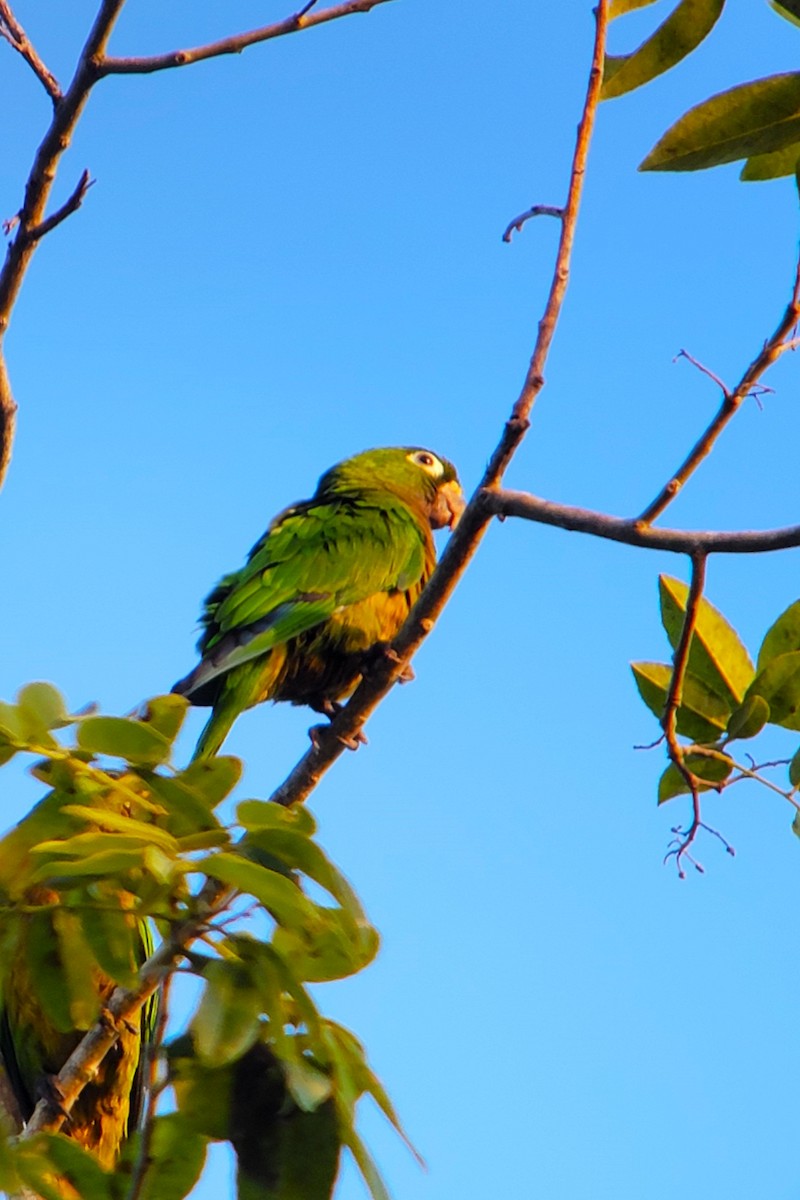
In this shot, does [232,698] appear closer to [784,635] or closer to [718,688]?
[718,688]

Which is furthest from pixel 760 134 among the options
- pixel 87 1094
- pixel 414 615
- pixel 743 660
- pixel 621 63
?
pixel 87 1094

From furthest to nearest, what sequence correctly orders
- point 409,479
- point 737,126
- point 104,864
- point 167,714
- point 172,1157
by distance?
1. point 409,479
2. point 737,126
3. point 167,714
4. point 172,1157
5. point 104,864

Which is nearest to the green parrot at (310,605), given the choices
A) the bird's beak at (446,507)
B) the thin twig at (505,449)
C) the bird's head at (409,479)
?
the bird's head at (409,479)

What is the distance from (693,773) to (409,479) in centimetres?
348

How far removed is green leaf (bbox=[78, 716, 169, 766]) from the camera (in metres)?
1.58

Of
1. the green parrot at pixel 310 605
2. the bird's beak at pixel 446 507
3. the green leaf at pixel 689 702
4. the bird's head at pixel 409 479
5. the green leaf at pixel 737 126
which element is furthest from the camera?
the bird's beak at pixel 446 507

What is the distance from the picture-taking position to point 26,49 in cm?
252

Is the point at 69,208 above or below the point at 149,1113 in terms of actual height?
above

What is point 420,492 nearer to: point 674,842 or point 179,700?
point 674,842

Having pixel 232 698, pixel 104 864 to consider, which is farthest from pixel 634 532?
pixel 232 698

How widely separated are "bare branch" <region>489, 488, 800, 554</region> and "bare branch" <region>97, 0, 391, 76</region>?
984 millimetres

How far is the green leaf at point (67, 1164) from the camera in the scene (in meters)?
1.64

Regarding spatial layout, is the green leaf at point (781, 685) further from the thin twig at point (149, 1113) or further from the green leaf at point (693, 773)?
the thin twig at point (149, 1113)

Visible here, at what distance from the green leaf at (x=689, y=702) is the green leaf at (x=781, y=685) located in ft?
0.54
